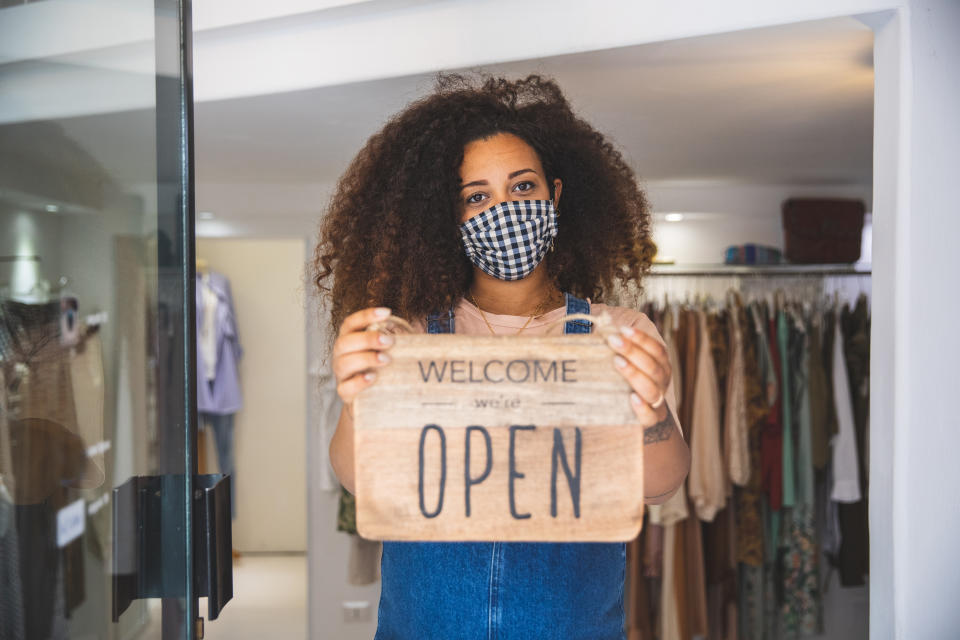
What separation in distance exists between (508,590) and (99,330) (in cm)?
75

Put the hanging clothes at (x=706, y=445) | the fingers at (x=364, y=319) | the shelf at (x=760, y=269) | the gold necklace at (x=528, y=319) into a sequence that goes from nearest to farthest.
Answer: the fingers at (x=364, y=319) → the gold necklace at (x=528, y=319) → the hanging clothes at (x=706, y=445) → the shelf at (x=760, y=269)

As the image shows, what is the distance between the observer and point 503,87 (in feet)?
5.24

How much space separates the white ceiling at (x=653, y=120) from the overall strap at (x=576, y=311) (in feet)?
2.26

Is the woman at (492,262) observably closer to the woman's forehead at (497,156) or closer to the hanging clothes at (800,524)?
the woman's forehead at (497,156)

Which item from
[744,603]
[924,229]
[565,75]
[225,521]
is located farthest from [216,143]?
[744,603]

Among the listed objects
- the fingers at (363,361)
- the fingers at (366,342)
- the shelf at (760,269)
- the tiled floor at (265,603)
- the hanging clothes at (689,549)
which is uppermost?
the shelf at (760,269)

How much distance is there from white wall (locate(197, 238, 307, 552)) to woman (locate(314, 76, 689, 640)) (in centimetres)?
395

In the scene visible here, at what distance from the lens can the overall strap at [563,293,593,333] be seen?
128cm

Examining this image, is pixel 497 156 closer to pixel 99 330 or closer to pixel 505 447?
pixel 505 447

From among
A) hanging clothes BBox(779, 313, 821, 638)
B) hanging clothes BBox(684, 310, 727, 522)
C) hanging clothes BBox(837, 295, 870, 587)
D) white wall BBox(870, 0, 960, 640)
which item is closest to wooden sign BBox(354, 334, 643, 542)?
white wall BBox(870, 0, 960, 640)

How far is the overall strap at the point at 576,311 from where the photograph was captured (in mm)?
1283

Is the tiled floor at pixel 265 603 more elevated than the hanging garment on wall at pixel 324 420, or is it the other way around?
the hanging garment on wall at pixel 324 420

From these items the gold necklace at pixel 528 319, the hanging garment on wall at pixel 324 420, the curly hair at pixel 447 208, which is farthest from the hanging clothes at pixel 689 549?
the gold necklace at pixel 528 319

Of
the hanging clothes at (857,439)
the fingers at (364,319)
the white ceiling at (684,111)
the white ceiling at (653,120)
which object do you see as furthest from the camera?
the hanging clothes at (857,439)
